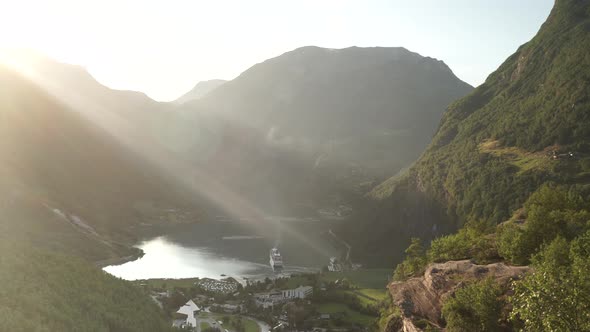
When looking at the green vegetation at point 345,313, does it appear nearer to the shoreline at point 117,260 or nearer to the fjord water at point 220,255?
the fjord water at point 220,255

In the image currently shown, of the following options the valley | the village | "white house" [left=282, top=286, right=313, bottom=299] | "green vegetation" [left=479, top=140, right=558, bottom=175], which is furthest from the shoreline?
"green vegetation" [left=479, top=140, right=558, bottom=175]

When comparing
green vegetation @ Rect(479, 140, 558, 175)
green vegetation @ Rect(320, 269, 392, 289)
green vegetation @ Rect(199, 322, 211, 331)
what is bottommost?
green vegetation @ Rect(320, 269, 392, 289)

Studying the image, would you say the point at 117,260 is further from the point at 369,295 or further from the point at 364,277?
the point at 369,295

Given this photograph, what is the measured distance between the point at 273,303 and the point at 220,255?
69.3 m

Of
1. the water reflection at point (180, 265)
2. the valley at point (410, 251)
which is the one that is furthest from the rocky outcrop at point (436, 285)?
the water reflection at point (180, 265)

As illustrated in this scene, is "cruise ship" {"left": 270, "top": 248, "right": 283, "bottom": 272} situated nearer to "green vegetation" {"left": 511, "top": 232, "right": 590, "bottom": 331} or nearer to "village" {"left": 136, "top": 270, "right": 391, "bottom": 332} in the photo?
"village" {"left": 136, "top": 270, "right": 391, "bottom": 332}

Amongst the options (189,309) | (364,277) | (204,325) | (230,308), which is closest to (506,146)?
(364,277)

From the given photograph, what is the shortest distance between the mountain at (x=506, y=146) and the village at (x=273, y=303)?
125ft

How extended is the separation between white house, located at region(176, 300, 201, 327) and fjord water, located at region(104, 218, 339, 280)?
4075 cm

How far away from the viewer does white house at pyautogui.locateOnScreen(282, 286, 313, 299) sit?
95500 millimetres

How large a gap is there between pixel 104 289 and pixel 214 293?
157 feet

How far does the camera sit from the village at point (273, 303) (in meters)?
77.9

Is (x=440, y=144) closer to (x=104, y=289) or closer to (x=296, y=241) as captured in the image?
(x=296, y=241)

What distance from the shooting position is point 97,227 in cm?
17650
